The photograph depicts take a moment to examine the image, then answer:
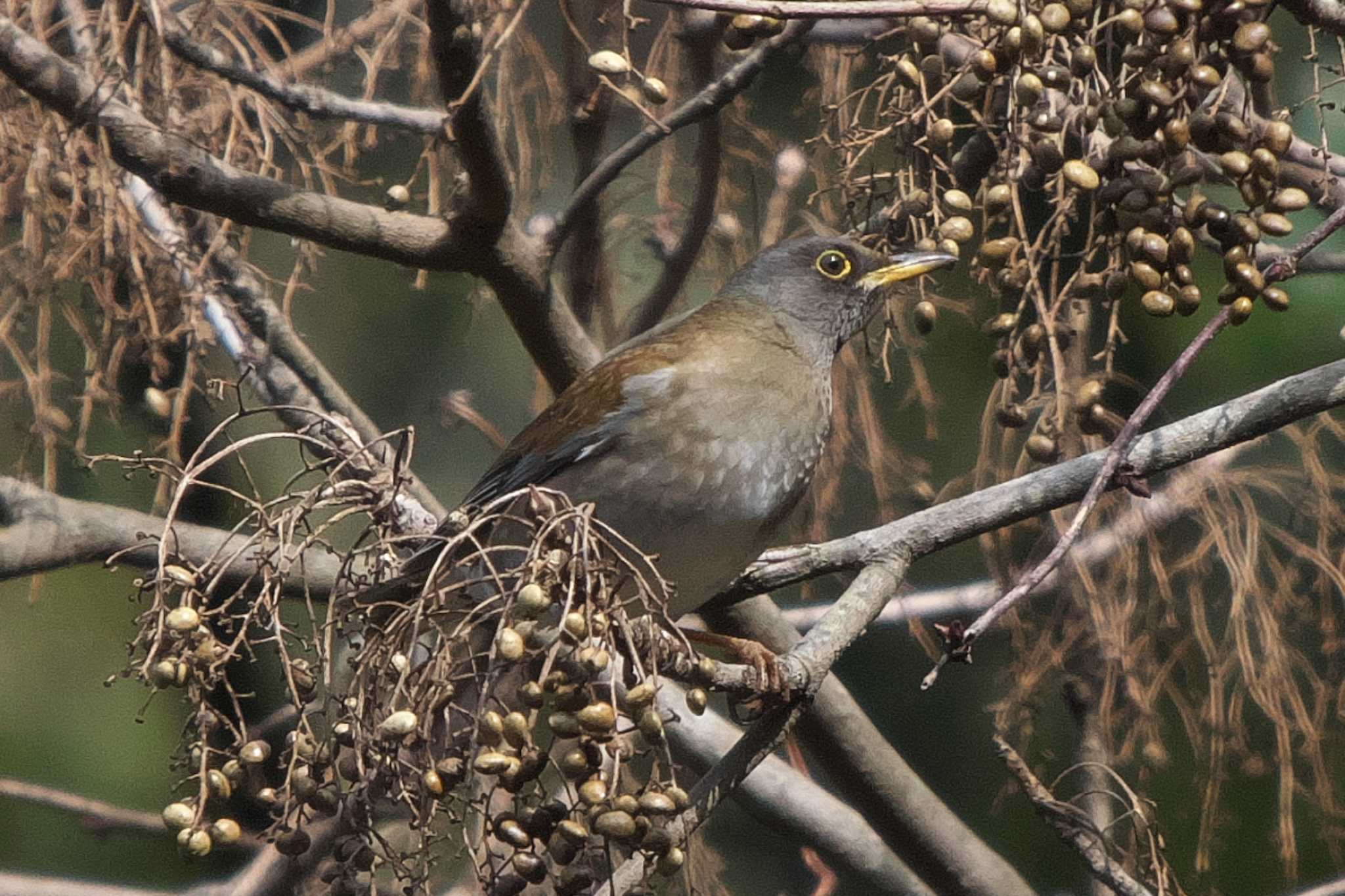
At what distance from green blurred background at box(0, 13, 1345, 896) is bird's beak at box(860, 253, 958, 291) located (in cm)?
124

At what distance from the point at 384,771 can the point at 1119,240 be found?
129 cm

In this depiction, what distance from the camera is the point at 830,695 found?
413 centimetres

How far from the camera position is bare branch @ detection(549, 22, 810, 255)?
3477 millimetres

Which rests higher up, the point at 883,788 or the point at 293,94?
the point at 293,94

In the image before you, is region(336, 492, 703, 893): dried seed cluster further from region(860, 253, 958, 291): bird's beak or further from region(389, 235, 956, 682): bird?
region(860, 253, 958, 291): bird's beak

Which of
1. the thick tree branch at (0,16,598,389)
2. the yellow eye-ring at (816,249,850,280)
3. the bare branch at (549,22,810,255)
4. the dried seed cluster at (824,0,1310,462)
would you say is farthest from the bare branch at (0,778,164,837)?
the dried seed cluster at (824,0,1310,462)

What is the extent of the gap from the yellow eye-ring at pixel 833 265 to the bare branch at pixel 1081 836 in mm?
1347

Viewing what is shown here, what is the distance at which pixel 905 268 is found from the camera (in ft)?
11.5

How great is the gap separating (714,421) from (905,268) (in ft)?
1.79

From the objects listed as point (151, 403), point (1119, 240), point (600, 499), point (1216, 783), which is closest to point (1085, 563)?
point (1216, 783)

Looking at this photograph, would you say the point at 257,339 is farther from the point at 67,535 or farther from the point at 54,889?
the point at 54,889

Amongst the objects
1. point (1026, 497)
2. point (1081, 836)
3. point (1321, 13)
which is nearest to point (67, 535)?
point (1026, 497)

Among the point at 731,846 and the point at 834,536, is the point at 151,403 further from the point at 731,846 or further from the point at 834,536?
the point at 731,846

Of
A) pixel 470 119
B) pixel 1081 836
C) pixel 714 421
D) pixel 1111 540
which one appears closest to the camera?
pixel 1081 836
